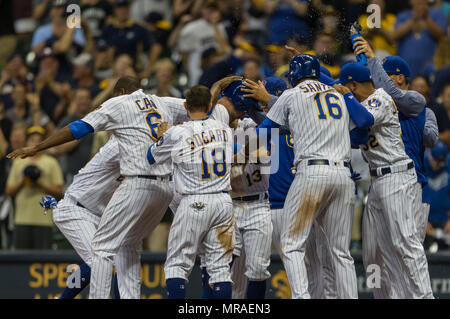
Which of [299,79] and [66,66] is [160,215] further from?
[66,66]

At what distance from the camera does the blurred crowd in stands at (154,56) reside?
9039 mm

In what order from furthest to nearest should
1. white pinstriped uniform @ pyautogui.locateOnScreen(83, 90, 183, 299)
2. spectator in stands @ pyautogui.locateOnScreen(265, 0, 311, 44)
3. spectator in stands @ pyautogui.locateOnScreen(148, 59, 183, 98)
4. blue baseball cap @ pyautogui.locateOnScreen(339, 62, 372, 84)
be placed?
spectator in stands @ pyautogui.locateOnScreen(148, 59, 183, 98) → spectator in stands @ pyautogui.locateOnScreen(265, 0, 311, 44) → blue baseball cap @ pyautogui.locateOnScreen(339, 62, 372, 84) → white pinstriped uniform @ pyautogui.locateOnScreen(83, 90, 183, 299)

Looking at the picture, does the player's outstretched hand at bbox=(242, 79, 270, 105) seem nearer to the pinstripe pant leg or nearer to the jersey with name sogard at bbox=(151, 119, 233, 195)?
the jersey with name sogard at bbox=(151, 119, 233, 195)

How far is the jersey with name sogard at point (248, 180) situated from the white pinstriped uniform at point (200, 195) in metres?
0.87

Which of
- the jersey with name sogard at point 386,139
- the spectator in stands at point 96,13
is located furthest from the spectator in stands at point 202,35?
the jersey with name sogard at point 386,139

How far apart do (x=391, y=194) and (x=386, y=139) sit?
48 cm

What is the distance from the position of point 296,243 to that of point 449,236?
13.0ft

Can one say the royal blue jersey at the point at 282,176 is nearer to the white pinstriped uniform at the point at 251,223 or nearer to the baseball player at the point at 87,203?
the white pinstriped uniform at the point at 251,223

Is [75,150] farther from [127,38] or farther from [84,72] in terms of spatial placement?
[127,38]

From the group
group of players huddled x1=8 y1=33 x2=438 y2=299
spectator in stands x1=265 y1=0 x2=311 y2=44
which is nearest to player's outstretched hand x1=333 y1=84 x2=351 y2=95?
group of players huddled x1=8 y1=33 x2=438 y2=299

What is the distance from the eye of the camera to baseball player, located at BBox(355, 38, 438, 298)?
7535 millimetres

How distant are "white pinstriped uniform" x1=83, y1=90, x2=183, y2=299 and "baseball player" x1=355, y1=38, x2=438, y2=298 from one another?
6.35 feet

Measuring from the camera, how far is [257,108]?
7809 millimetres
